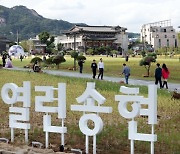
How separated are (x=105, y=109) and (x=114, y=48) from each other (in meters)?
88.9

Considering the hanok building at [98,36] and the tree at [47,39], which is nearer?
the tree at [47,39]

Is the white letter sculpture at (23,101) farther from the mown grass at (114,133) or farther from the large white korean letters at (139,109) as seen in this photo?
the large white korean letters at (139,109)

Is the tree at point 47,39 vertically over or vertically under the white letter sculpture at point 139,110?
over

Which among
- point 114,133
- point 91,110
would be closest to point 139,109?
point 91,110

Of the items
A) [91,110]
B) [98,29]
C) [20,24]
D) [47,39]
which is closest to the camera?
[91,110]

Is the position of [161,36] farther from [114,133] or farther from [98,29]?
[114,133]

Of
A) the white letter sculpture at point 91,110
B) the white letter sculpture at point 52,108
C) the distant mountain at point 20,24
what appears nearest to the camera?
the white letter sculpture at point 91,110

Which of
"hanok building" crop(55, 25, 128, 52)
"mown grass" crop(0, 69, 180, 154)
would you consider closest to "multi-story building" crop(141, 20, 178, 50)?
"hanok building" crop(55, 25, 128, 52)

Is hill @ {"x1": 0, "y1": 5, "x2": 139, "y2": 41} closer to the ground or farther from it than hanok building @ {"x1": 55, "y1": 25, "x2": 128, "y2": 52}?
farther from it

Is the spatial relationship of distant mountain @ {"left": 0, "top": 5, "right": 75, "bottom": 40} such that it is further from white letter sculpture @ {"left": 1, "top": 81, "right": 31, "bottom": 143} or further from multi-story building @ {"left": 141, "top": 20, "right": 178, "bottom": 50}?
white letter sculpture @ {"left": 1, "top": 81, "right": 31, "bottom": 143}

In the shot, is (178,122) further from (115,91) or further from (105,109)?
(115,91)

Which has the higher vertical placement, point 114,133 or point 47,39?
point 47,39

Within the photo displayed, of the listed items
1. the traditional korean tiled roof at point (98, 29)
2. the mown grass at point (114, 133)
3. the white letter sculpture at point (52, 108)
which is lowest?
the mown grass at point (114, 133)

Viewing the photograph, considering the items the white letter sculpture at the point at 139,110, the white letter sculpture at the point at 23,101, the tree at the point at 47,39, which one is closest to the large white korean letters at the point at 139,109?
the white letter sculpture at the point at 139,110
